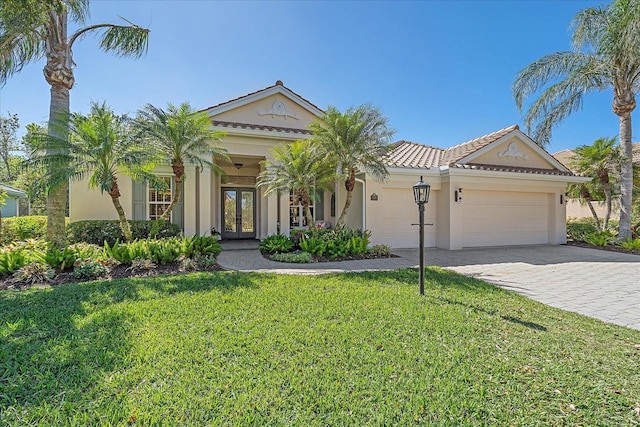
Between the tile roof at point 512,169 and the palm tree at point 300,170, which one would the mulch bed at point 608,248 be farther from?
the palm tree at point 300,170

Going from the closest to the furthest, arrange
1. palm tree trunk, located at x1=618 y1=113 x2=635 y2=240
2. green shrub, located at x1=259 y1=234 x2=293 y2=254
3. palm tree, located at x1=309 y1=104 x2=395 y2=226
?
palm tree, located at x1=309 y1=104 x2=395 y2=226
green shrub, located at x1=259 y1=234 x2=293 y2=254
palm tree trunk, located at x1=618 y1=113 x2=635 y2=240

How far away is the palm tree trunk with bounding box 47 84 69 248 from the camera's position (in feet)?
Answer: 29.7

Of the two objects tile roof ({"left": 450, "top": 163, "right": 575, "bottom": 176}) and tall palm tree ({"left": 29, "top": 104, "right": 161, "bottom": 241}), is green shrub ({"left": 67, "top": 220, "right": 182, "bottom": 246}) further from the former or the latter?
tile roof ({"left": 450, "top": 163, "right": 575, "bottom": 176})

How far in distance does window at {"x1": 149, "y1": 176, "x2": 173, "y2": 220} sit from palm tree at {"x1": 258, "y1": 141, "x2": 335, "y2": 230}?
17.5ft

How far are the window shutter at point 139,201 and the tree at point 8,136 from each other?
35408mm

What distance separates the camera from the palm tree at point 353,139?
11.1 m

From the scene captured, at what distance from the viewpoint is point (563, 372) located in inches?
142

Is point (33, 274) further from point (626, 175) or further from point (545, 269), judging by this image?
point (626, 175)

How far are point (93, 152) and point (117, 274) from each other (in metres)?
3.47

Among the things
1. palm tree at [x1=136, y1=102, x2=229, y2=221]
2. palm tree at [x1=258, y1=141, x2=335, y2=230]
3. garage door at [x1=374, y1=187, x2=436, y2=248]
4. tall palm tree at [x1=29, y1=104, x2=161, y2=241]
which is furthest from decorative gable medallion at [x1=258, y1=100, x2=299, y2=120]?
tall palm tree at [x1=29, y1=104, x2=161, y2=241]

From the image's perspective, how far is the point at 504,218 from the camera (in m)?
15.5

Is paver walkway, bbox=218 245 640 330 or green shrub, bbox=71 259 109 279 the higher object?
green shrub, bbox=71 259 109 279

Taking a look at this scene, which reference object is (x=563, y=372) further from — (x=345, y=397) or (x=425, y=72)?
(x=425, y=72)

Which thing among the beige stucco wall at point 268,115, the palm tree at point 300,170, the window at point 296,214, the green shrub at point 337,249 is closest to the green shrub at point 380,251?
the green shrub at point 337,249
